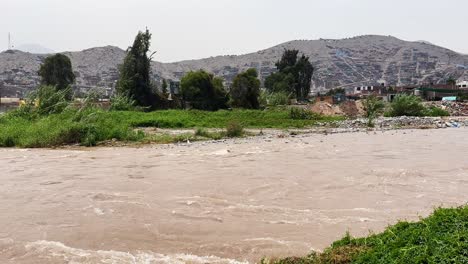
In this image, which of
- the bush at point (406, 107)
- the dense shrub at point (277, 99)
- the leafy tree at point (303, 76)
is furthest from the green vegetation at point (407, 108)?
the leafy tree at point (303, 76)

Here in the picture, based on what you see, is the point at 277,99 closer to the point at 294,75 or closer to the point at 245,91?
the point at 245,91

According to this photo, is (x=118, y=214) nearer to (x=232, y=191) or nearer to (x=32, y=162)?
(x=232, y=191)

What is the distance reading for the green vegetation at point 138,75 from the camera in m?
35.4

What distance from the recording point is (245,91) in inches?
1469

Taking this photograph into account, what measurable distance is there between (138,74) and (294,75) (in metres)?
26.1

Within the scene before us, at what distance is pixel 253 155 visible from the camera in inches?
543

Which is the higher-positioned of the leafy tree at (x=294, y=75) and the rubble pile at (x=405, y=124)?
the leafy tree at (x=294, y=75)

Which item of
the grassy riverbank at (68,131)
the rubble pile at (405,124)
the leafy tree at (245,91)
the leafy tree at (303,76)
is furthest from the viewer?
the leafy tree at (303,76)

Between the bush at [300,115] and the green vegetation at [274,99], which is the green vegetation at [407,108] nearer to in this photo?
the bush at [300,115]

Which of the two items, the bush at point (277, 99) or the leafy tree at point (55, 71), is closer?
the bush at point (277, 99)

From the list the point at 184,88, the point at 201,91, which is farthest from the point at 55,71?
the point at 201,91

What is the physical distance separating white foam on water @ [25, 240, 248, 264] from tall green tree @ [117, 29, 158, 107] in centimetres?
3017

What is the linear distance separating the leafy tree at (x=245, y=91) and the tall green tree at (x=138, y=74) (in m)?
6.51

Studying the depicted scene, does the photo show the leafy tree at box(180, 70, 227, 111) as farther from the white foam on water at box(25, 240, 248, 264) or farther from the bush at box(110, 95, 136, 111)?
the white foam on water at box(25, 240, 248, 264)
